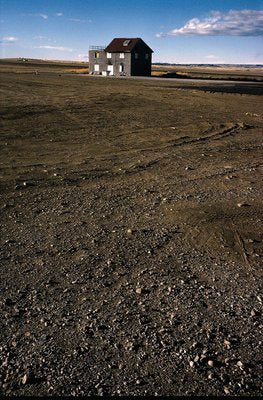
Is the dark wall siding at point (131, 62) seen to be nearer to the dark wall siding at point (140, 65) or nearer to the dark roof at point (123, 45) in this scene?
the dark wall siding at point (140, 65)

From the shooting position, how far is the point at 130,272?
627 cm

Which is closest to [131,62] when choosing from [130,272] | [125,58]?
[125,58]

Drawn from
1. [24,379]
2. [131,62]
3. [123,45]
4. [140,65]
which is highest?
[123,45]

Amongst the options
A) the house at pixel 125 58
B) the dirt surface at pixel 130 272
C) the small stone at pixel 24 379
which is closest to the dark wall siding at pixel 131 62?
the house at pixel 125 58

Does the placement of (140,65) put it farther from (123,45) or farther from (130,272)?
(130,272)

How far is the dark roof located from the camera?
245ft

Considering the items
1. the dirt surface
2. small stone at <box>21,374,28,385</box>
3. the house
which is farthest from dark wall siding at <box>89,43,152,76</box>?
small stone at <box>21,374,28,385</box>

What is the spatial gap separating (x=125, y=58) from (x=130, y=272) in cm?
7484

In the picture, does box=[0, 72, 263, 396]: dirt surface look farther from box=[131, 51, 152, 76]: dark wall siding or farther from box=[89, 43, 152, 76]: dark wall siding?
box=[131, 51, 152, 76]: dark wall siding

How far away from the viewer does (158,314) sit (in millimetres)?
5234

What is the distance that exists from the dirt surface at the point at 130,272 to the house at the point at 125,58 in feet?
216

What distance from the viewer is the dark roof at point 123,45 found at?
74.7m

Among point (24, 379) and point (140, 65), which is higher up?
point (140, 65)

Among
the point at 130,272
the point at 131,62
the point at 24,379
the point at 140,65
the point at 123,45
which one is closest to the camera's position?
the point at 24,379
